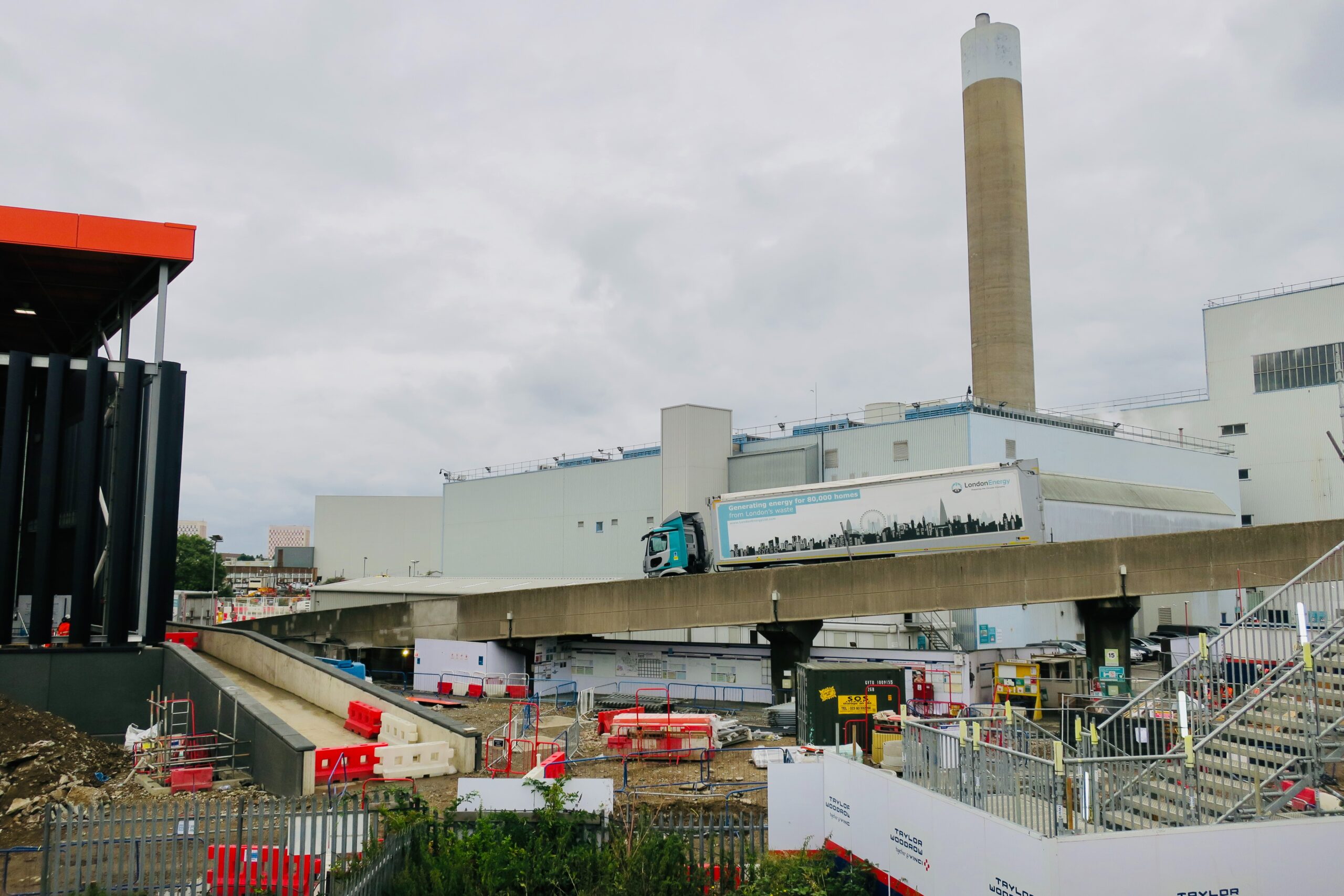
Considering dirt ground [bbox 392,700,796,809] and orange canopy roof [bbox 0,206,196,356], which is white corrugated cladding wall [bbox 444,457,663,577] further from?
dirt ground [bbox 392,700,796,809]

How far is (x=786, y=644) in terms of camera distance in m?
34.0

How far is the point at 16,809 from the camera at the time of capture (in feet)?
58.3

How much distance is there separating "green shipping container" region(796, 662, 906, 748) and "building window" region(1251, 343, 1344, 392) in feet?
167

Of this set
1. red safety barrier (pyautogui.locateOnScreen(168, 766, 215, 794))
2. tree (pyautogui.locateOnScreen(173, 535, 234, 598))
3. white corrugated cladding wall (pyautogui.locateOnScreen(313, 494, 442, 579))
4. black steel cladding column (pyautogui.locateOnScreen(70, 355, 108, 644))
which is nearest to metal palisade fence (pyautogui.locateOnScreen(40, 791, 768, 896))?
red safety barrier (pyautogui.locateOnScreen(168, 766, 215, 794))

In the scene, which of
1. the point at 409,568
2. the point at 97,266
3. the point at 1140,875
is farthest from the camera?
the point at 409,568

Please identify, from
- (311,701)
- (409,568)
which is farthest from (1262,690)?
Result: (409,568)

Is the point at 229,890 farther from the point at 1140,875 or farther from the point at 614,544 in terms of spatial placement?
the point at 614,544

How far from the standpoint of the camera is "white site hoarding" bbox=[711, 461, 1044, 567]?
31.2 meters

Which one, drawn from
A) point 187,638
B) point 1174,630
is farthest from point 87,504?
point 1174,630

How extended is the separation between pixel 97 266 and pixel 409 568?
74.5 meters

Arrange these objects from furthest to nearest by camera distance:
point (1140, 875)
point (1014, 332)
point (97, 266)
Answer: point (1014, 332) → point (97, 266) → point (1140, 875)

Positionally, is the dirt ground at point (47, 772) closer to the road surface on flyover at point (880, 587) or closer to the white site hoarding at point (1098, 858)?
the white site hoarding at point (1098, 858)

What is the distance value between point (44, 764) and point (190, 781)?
356 centimetres

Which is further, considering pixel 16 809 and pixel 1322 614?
pixel 16 809
